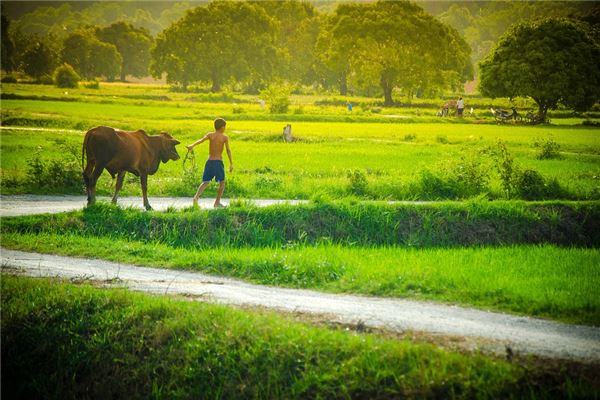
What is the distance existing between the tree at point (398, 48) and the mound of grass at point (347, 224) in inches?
1790

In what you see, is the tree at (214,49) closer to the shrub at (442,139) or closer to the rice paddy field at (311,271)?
the shrub at (442,139)

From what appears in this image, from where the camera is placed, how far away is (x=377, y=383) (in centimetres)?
728

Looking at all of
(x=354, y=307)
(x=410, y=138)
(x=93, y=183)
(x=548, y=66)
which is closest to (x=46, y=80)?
(x=410, y=138)

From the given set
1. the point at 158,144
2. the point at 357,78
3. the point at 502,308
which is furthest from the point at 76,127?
the point at 357,78

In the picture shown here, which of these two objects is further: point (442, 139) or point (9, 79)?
point (9, 79)

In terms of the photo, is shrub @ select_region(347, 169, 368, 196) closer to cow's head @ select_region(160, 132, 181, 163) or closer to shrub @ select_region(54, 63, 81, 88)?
cow's head @ select_region(160, 132, 181, 163)

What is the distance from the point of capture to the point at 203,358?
8148mm

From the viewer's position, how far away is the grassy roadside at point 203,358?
710 centimetres

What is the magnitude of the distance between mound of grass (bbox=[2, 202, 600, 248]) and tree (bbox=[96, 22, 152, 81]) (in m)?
66.5

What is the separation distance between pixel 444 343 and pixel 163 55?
210ft

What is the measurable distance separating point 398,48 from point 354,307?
53.1 meters

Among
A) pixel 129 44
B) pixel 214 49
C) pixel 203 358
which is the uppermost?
pixel 214 49

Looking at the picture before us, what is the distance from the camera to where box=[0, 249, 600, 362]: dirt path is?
7.60 meters

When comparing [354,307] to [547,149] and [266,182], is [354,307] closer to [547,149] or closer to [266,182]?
[266,182]
